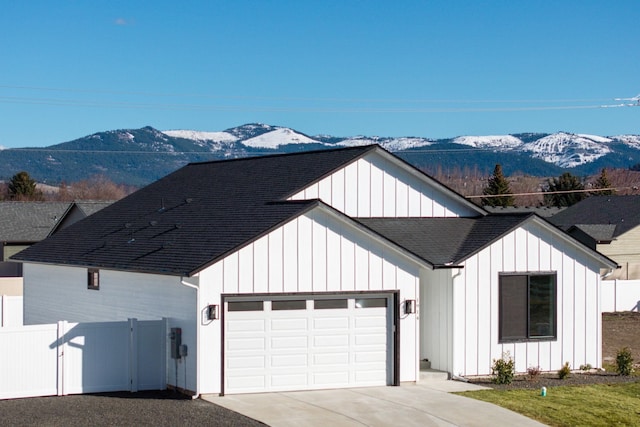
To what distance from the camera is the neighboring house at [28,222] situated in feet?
163

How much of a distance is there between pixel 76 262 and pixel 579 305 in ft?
42.0

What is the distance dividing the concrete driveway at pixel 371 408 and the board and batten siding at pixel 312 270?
1.05m

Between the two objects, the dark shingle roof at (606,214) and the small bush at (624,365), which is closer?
the small bush at (624,365)

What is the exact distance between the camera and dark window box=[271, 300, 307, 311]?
21.6m

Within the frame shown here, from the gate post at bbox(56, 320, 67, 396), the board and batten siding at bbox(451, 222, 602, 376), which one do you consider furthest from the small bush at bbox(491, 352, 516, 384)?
the gate post at bbox(56, 320, 67, 396)

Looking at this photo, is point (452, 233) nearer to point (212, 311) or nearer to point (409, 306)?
point (409, 306)

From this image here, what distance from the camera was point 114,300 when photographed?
25094 millimetres

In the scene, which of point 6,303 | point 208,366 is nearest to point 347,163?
point 208,366

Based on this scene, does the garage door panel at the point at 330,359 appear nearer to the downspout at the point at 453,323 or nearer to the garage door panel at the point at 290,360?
the garage door panel at the point at 290,360

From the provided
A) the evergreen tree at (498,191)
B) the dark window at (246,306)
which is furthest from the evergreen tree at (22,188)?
the dark window at (246,306)

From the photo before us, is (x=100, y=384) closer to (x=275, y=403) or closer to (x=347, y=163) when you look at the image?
(x=275, y=403)

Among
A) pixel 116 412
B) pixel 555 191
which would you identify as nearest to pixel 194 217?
pixel 116 412

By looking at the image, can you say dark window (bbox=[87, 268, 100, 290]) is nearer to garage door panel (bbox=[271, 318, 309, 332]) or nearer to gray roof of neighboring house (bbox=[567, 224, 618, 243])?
garage door panel (bbox=[271, 318, 309, 332])

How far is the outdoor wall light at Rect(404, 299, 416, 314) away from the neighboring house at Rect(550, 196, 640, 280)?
105 ft
